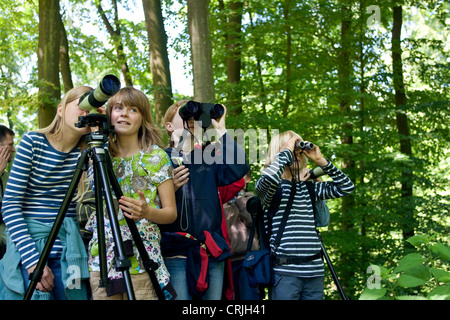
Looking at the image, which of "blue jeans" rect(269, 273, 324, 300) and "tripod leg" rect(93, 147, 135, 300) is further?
"blue jeans" rect(269, 273, 324, 300)

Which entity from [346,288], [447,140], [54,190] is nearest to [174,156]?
[54,190]

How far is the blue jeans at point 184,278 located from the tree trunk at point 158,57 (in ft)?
11.6

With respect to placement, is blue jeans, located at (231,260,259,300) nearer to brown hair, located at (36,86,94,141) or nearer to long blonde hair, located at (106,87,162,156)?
long blonde hair, located at (106,87,162,156)

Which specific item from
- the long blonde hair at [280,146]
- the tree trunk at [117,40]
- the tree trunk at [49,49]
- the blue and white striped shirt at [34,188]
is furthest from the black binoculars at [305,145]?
the tree trunk at [117,40]

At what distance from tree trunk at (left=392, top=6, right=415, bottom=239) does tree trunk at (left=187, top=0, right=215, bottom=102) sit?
3721 millimetres

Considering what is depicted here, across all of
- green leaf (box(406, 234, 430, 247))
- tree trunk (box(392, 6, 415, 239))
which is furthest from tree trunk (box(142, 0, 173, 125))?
green leaf (box(406, 234, 430, 247))

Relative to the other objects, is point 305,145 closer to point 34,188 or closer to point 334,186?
point 334,186

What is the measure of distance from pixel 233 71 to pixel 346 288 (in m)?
4.37

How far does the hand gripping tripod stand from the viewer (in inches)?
72.6

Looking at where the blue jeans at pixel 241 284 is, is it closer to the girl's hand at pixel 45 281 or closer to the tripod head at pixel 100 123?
the girl's hand at pixel 45 281

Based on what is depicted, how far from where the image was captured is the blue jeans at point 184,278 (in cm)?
253

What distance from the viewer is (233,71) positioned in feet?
27.8
